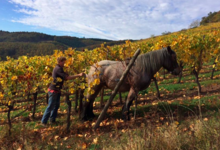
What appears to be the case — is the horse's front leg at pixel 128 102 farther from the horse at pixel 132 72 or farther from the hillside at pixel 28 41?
the hillside at pixel 28 41

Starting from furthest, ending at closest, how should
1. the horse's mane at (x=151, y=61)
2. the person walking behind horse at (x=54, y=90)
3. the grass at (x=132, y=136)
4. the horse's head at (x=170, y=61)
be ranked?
the horse's head at (x=170, y=61) → the horse's mane at (x=151, y=61) → the person walking behind horse at (x=54, y=90) → the grass at (x=132, y=136)

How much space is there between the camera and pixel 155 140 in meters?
2.88

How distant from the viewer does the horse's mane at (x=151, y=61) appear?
539cm

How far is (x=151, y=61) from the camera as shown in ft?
18.0

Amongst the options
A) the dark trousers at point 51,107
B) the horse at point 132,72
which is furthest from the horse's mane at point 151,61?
the dark trousers at point 51,107

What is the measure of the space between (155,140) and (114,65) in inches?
124

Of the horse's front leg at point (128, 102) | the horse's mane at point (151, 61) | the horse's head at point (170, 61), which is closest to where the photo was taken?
the horse's front leg at point (128, 102)

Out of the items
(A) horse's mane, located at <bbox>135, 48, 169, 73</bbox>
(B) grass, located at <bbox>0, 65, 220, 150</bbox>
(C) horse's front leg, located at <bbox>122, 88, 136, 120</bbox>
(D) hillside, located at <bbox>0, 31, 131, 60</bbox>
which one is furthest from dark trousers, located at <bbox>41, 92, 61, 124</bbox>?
(D) hillside, located at <bbox>0, 31, 131, 60</bbox>

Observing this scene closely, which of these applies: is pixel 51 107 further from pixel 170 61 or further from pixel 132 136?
pixel 170 61

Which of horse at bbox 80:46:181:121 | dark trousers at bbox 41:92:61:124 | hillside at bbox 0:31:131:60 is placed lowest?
dark trousers at bbox 41:92:61:124

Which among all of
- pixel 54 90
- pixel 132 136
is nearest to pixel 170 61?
pixel 132 136

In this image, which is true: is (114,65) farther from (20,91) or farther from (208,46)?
(208,46)

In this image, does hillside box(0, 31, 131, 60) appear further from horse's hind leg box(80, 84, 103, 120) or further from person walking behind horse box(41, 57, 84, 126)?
horse's hind leg box(80, 84, 103, 120)

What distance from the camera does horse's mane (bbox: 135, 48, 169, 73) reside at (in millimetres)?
5391
